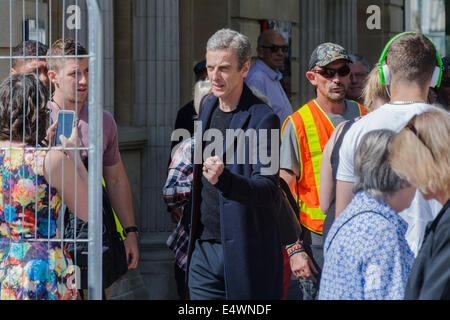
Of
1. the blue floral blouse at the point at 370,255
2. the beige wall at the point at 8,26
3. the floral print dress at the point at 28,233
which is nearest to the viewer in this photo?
the blue floral blouse at the point at 370,255

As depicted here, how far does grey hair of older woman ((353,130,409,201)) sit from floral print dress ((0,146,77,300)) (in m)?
1.36

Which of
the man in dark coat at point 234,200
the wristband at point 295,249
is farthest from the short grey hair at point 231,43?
the wristband at point 295,249

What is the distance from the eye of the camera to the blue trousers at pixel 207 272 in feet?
14.9

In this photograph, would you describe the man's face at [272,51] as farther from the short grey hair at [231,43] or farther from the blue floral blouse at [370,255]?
the blue floral blouse at [370,255]

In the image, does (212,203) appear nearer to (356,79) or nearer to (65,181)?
(65,181)

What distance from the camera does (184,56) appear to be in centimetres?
827

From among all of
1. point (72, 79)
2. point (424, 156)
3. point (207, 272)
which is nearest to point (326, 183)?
point (207, 272)

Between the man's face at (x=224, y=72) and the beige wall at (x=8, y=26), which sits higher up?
the beige wall at (x=8, y=26)

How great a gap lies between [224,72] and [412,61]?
97cm

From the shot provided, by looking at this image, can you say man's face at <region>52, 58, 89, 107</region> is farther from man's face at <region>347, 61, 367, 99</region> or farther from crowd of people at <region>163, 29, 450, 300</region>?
man's face at <region>347, 61, 367, 99</region>

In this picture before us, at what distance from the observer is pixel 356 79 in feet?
22.9

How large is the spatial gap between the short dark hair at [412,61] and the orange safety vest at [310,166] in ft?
3.93

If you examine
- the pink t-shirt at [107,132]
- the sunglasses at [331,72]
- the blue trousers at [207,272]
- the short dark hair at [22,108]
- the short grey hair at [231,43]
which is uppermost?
the short grey hair at [231,43]

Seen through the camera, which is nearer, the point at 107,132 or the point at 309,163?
the point at 107,132
